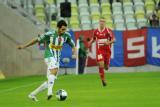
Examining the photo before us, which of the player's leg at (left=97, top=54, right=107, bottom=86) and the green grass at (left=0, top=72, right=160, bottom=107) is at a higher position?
the player's leg at (left=97, top=54, right=107, bottom=86)

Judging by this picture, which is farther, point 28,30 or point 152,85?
point 28,30

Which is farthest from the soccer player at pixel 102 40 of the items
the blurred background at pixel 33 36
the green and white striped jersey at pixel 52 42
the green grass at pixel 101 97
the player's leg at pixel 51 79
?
the blurred background at pixel 33 36

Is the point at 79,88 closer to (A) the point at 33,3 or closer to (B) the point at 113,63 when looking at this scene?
(B) the point at 113,63

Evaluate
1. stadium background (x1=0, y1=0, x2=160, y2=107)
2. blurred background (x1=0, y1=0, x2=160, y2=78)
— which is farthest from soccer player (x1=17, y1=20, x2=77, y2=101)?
blurred background (x1=0, y1=0, x2=160, y2=78)

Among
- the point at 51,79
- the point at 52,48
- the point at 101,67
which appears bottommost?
the point at 101,67

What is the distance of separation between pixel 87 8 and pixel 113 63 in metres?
5.76

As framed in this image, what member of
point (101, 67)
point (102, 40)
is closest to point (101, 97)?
point (101, 67)

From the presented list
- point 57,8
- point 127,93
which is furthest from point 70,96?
point 57,8

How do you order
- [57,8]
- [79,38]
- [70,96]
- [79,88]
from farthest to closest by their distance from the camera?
1. [57,8]
2. [79,38]
3. [79,88]
4. [70,96]

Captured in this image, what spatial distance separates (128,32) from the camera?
40688 millimetres

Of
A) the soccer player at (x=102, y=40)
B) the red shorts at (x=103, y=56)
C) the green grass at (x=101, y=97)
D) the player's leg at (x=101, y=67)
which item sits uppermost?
the soccer player at (x=102, y=40)

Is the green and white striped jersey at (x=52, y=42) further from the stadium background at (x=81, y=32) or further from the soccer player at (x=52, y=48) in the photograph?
the stadium background at (x=81, y=32)

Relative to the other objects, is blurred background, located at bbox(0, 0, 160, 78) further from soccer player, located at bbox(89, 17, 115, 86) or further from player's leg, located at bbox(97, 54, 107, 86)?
player's leg, located at bbox(97, 54, 107, 86)

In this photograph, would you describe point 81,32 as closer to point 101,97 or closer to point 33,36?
point 33,36
